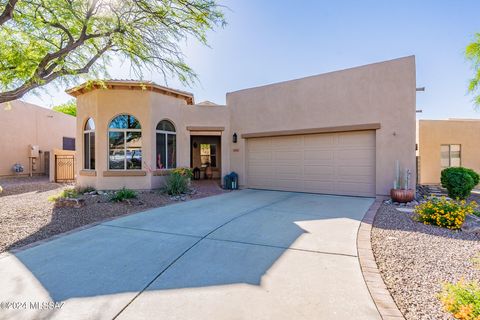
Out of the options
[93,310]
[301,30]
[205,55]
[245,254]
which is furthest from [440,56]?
[93,310]

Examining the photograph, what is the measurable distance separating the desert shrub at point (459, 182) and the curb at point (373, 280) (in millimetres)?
6567

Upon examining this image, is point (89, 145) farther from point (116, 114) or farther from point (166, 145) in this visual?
point (166, 145)

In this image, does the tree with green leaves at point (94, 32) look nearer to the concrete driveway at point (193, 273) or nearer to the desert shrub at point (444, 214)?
the concrete driveway at point (193, 273)

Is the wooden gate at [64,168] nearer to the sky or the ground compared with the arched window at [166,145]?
nearer to the ground

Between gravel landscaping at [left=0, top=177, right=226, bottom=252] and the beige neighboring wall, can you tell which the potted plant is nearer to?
the beige neighboring wall

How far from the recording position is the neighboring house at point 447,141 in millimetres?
15414

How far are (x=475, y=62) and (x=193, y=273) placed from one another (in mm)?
15799

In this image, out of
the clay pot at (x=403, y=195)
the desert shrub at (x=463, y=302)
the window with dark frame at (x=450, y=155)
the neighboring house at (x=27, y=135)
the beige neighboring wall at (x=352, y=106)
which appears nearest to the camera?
the desert shrub at (x=463, y=302)

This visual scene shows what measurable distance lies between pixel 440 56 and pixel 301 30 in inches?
231

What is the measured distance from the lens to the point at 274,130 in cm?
1194

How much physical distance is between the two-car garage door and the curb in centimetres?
482

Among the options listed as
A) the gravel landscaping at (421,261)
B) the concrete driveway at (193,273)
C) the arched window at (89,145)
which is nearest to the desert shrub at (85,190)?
the arched window at (89,145)

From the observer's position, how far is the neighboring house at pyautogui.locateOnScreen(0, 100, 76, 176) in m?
16.5

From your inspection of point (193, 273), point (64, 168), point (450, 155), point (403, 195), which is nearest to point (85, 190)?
point (64, 168)
